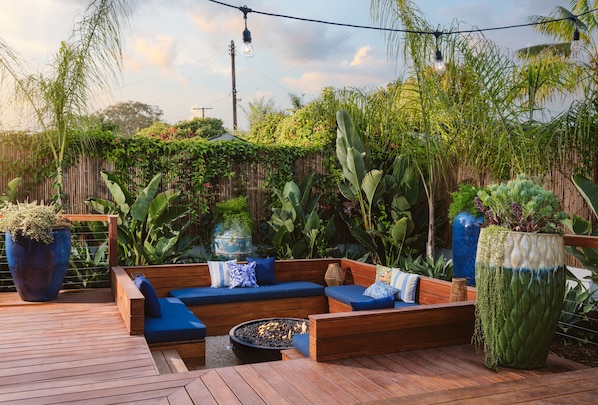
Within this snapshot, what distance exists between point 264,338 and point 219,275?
1.76 metres

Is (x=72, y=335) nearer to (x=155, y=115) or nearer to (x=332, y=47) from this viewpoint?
(x=332, y=47)

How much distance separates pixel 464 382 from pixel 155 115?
139 ft

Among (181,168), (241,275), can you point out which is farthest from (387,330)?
(181,168)

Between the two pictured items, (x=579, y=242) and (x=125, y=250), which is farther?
(x=125, y=250)

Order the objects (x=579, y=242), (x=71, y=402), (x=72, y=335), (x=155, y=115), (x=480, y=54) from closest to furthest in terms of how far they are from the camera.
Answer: (x=71, y=402) → (x=579, y=242) → (x=72, y=335) → (x=480, y=54) → (x=155, y=115)

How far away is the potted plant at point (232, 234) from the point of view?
24.5 feet

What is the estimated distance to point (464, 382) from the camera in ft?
10.2

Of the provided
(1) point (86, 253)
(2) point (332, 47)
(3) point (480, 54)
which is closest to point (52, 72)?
(1) point (86, 253)

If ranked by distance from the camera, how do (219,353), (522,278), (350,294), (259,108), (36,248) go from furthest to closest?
(259,108), (350,294), (219,353), (36,248), (522,278)

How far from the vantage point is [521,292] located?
3.21 meters

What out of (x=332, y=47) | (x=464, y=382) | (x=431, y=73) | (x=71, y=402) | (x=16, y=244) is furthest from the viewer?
(x=332, y=47)

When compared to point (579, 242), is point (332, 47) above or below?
above

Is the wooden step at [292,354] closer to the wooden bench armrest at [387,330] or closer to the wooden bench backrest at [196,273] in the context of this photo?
the wooden bench armrest at [387,330]

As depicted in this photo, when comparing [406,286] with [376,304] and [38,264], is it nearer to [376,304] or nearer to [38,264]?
[376,304]
